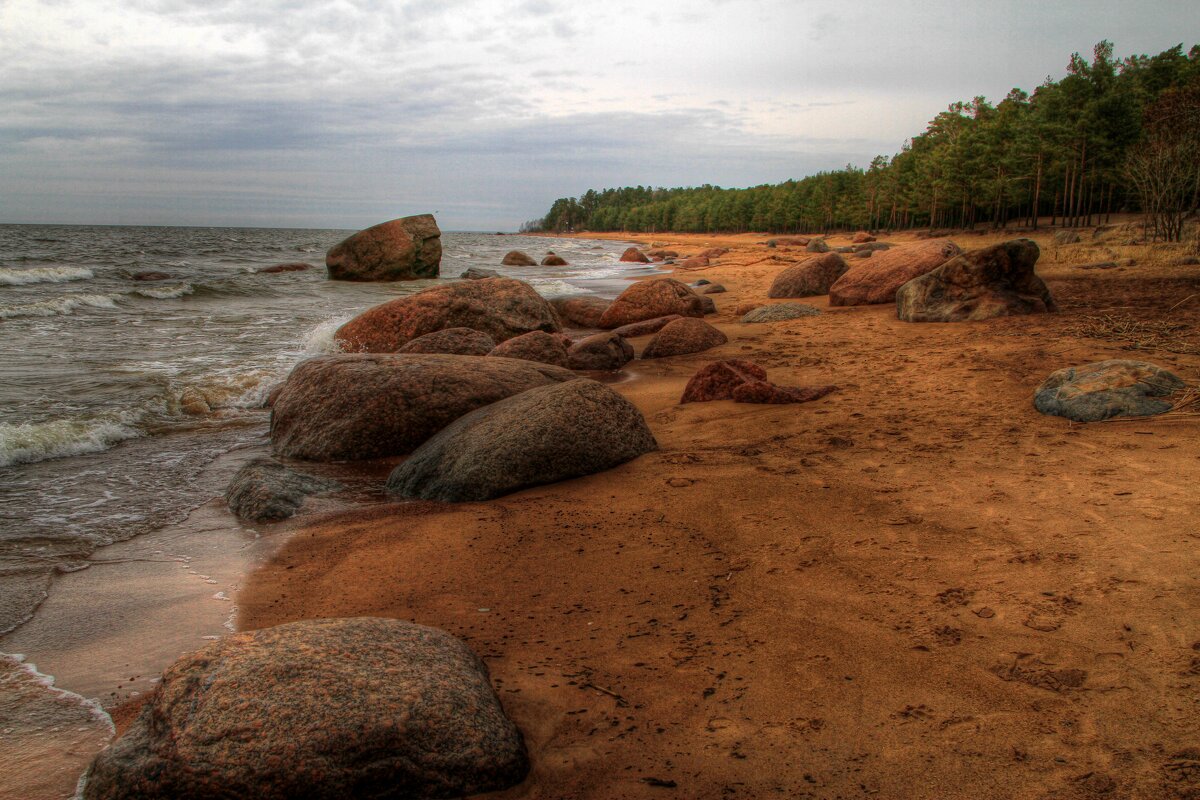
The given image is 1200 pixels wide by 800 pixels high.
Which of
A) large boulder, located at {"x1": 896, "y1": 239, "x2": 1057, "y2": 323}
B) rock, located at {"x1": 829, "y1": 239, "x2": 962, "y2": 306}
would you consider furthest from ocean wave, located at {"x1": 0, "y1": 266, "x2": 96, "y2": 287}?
large boulder, located at {"x1": 896, "y1": 239, "x2": 1057, "y2": 323}

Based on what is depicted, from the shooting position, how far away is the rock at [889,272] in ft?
39.3

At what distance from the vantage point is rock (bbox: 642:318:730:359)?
32.1 ft

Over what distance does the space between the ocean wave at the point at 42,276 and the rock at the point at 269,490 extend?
22892 mm

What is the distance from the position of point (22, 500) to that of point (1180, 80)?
2159 inches

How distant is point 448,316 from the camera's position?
11039 mm

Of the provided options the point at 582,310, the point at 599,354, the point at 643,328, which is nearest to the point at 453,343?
the point at 599,354

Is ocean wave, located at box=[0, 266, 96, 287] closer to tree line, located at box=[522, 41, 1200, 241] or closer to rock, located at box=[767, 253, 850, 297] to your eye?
rock, located at box=[767, 253, 850, 297]

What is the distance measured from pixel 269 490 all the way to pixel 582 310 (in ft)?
31.6

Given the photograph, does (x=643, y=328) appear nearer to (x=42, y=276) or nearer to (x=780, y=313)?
(x=780, y=313)

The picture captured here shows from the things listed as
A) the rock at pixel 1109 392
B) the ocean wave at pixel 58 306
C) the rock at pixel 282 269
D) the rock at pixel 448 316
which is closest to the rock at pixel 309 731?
the rock at pixel 1109 392

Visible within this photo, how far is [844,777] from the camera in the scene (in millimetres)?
2199

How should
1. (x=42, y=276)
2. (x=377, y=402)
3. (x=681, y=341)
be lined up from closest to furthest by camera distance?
(x=377, y=402)
(x=681, y=341)
(x=42, y=276)

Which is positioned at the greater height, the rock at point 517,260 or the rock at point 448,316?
the rock at point 517,260

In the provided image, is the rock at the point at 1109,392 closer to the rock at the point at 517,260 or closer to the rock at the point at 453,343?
the rock at the point at 453,343
